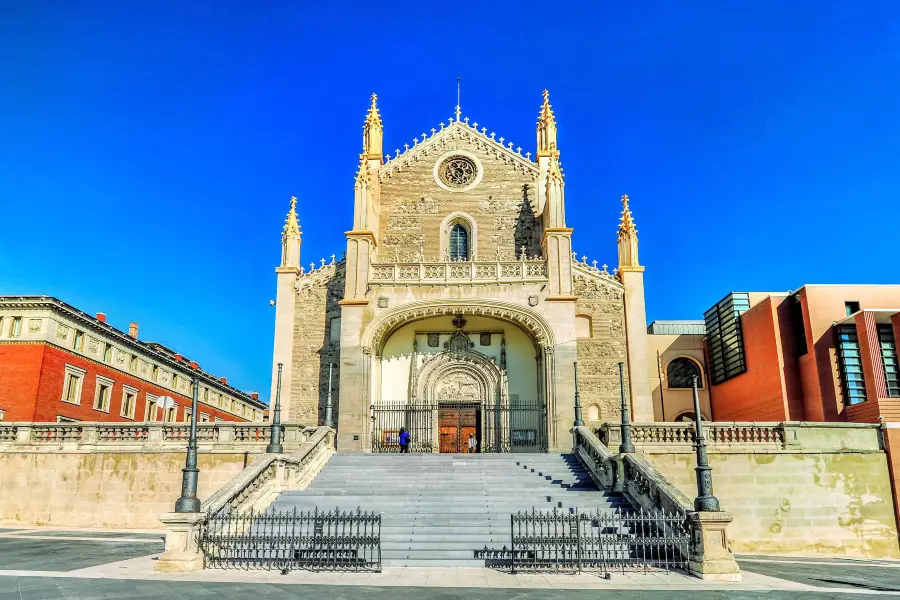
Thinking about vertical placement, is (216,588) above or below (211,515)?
below

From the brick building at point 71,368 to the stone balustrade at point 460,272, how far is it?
33.6 feet

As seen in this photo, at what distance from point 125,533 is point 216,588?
35.5ft

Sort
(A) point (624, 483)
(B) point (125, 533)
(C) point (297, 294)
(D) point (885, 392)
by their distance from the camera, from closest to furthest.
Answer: (A) point (624, 483) → (B) point (125, 533) → (D) point (885, 392) → (C) point (297, 294)

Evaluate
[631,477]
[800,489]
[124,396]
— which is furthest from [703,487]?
[124,396]

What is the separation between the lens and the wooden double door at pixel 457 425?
28789 millimetres

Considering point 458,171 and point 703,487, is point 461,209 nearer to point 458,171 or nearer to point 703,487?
point 458,171

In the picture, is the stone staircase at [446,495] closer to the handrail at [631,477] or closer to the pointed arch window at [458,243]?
the handrail at [631,477]

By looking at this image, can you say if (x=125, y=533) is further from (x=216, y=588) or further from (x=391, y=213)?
(x=391, y=213)

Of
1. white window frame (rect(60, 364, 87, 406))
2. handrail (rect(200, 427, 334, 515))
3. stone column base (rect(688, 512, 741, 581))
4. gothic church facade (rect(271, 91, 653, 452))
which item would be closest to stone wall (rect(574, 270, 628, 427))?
gothic church facade (rect(271, 91, 653, 452))

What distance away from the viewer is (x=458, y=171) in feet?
107

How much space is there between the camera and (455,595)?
998cm

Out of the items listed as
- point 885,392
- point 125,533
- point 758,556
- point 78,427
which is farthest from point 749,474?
point 78,427

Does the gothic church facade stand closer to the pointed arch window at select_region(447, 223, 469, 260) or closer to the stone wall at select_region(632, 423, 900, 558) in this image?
the pointed arch window at select_region(447, 223, 469, 260)

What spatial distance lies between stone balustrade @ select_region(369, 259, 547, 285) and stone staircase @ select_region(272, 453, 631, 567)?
7666 mm
